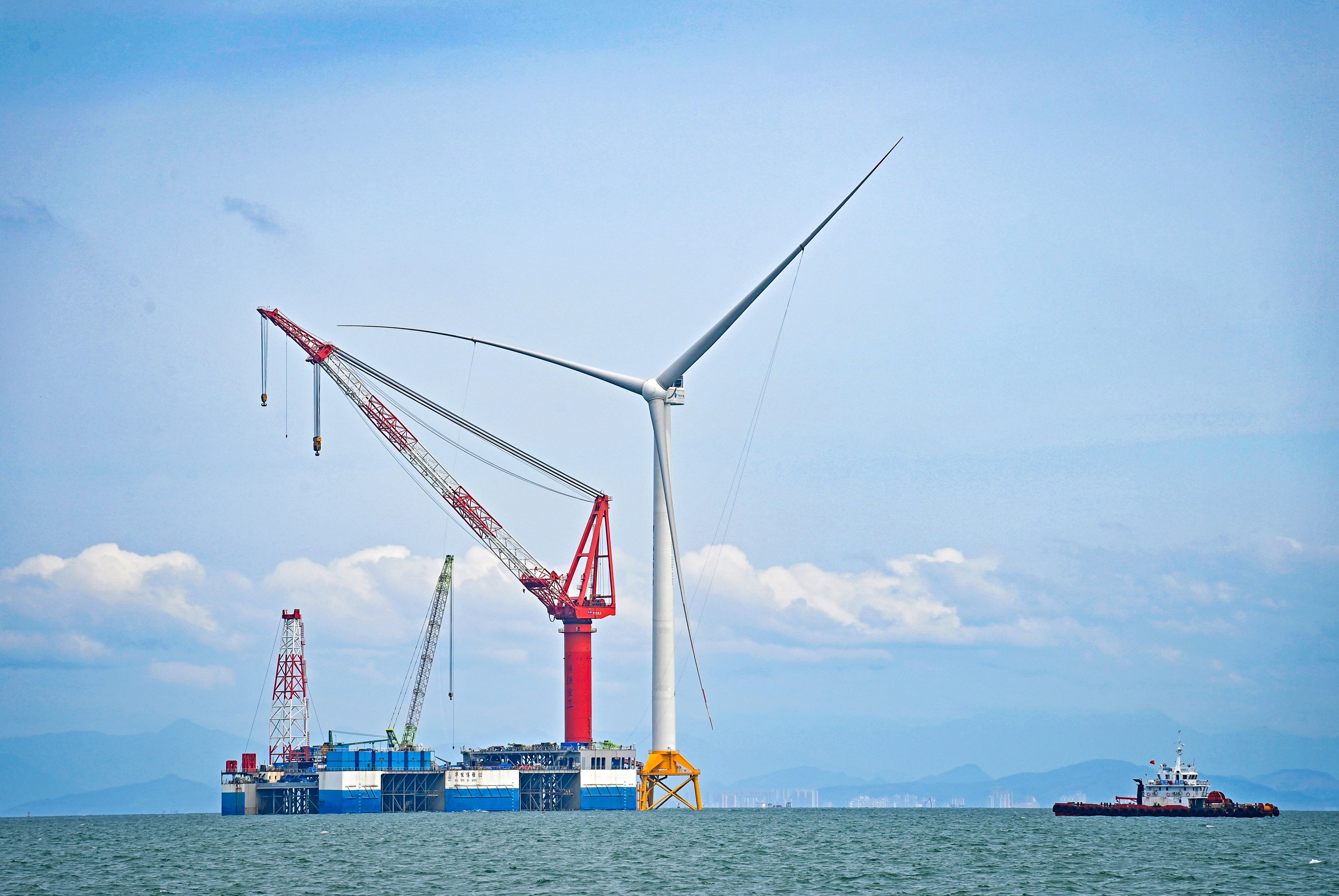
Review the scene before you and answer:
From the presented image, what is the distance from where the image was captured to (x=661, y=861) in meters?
107

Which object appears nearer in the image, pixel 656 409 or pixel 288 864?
pixel 288 864

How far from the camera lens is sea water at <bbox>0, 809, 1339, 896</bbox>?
290ft

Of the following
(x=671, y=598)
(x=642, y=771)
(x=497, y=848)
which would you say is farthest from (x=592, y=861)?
(x=642, y=771)

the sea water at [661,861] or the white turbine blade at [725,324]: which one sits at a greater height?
the white turbine blade at [725,324]

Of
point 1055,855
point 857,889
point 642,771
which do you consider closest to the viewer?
point 857,889

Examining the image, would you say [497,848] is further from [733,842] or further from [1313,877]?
[1313,877]

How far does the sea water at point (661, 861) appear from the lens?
290 ft

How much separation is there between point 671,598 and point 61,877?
70497 mm

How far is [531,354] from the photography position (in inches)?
5994

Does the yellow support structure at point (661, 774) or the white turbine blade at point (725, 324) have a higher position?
the white turbine blade at point (725, 324)

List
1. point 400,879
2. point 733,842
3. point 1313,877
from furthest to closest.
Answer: point 733,842, point 1313,877, point 400,879

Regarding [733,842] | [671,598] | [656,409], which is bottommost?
[733,842]

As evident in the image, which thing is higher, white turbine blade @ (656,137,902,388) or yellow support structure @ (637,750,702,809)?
white turbine blade @ (656,137,902,388)

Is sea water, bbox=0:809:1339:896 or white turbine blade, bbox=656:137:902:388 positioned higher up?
white turbine blade, bbox=656:137:902:388
